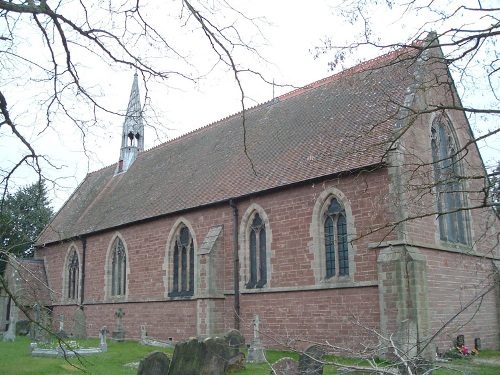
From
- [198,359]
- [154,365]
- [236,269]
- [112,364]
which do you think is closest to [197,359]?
[198,359]

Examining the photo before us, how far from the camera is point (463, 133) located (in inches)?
725

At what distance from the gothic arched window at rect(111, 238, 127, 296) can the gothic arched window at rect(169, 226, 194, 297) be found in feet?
12.2

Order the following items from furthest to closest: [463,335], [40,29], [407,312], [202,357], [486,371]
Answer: [463,335] < [407,312] < [486,371] < [202,357] < [40,29]

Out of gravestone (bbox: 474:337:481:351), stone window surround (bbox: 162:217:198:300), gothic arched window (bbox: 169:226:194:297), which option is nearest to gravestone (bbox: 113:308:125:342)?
stone window surround (bbox: 162:217:198:300)

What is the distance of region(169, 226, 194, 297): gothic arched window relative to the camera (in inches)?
776

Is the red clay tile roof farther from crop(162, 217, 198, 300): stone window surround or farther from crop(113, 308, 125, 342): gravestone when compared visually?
crop(113, 308, 125, 342): gravestone

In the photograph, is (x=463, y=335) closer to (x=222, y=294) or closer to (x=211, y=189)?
(x=222, y=294)

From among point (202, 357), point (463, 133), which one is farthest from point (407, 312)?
point (463, 133)

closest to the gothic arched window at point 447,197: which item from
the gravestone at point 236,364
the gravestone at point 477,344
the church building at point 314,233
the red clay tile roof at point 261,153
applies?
the church building at point 314,233

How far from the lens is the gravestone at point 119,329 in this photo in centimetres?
2144

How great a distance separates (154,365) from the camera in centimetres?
1050

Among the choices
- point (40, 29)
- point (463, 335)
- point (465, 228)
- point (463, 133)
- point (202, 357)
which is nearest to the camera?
point (40, 29)

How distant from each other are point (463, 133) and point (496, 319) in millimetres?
6386

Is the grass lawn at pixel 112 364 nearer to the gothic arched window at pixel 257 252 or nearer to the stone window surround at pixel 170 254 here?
the gothic arched window at pixel 257 252
